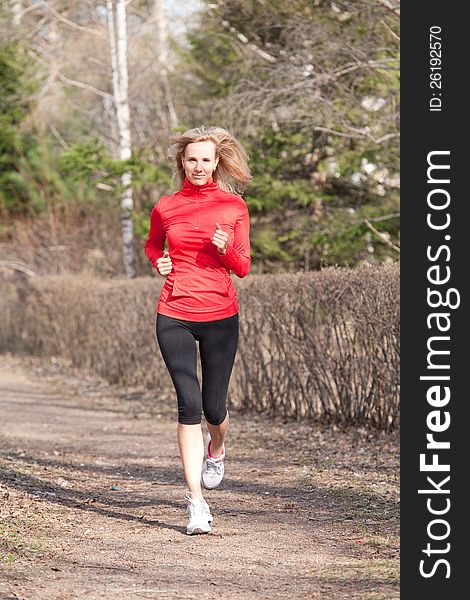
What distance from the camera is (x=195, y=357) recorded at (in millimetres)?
5488

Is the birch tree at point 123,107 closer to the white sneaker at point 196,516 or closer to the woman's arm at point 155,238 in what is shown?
the woman's arm at point 155,238

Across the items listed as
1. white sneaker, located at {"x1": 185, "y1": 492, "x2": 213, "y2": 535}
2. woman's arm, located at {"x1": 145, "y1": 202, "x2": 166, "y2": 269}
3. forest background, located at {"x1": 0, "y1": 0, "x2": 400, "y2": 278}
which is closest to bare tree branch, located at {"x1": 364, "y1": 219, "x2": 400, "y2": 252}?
forest background, located at {"x1": 0, "y1": 0, "x2": 400, "y2": 278}

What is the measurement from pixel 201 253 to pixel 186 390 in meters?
0.69

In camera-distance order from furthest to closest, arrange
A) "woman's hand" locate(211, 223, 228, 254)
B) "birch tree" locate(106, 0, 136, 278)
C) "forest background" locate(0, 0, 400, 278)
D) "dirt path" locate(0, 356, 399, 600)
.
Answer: "birch tree" locate(106, 0, 136, 278) < "forest background" locate(0, 0, 400, 278) < "woman's hand" locate(211, 223, 228, 254) < "dirt path" locate(0, 356, 399, 600)

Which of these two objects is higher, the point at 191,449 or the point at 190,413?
the point at 190,413

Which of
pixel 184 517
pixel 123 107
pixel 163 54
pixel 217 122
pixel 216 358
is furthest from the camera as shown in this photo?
pixel 163 54

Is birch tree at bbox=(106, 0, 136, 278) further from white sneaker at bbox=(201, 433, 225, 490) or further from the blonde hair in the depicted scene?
the blonde hair

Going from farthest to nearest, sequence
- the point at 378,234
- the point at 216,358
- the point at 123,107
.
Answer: the point at 123,107
the point at 378,234
the point at 216,358

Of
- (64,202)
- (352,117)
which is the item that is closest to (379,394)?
(352,117)

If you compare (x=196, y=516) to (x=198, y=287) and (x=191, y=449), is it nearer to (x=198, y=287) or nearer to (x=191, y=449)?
(x=191, y=449)

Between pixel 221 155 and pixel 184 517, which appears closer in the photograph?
pixel 221 155

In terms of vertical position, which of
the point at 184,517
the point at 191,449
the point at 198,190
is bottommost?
the point at 184,517

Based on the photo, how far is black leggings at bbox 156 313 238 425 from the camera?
5391mm

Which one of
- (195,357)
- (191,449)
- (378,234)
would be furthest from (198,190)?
(378,234)
